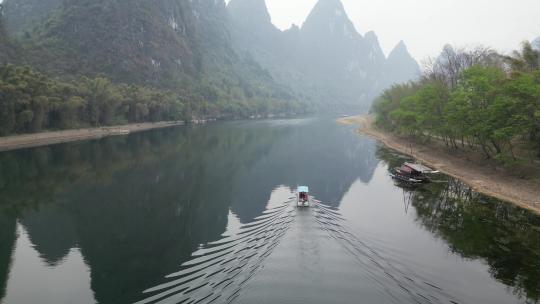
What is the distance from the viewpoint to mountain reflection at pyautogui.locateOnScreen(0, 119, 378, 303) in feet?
85.8

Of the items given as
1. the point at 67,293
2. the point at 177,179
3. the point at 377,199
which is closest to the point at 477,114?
the point at 377,199

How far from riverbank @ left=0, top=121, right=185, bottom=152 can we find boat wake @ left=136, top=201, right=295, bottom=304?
67.2m

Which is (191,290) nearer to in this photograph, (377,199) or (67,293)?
(67,293)

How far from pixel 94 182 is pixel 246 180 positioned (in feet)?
66.1

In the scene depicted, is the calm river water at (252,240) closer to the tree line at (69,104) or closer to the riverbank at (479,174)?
the riverbank at (479,174)

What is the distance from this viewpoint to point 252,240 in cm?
2803

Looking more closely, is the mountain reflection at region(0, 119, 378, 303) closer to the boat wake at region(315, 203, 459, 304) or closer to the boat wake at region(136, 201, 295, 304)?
the boat wake at region(136, 201, 295, 304)

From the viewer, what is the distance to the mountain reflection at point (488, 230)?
23500 millimetres

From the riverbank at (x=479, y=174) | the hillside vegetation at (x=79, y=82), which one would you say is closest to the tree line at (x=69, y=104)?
the hillside vegetation at (x=79, y=82)

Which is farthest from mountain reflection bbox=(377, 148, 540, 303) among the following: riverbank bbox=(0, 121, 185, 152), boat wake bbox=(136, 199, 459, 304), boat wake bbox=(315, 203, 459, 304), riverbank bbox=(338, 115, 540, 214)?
riverbank bbox=(0, 121, 185, 152)

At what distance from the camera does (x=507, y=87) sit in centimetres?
4094

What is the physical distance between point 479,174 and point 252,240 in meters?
35.8

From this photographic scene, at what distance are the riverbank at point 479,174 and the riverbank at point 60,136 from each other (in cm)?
7894

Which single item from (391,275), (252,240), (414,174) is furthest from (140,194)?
(414,174)
